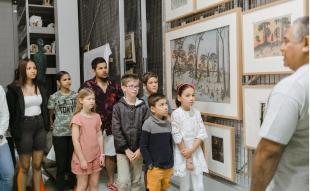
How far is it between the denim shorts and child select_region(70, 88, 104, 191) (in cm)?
34

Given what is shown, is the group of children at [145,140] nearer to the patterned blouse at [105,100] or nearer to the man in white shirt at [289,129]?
the patterned blouse at [105,100]

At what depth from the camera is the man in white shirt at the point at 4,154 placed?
3105mm

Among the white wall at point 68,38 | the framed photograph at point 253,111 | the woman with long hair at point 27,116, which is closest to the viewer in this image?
the framed photograph at point 253,111

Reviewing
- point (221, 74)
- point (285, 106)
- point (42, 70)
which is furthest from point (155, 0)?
point (285, 106)

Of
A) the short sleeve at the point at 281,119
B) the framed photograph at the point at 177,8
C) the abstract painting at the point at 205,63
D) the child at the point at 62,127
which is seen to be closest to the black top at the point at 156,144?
the abstract painting at the point at 205,63

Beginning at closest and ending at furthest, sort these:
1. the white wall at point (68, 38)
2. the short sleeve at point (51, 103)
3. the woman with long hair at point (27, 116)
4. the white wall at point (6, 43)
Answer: the woman with long hair at point (27, 116) < the short sleeve at point (51, 103) < the white wall at point (68, 38) < the white wall at point (6, 43)

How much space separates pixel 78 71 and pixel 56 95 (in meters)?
2.48

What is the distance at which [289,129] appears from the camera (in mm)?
1344

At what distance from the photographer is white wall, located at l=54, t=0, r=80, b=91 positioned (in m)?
6.28

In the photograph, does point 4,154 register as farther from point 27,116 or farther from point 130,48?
point 130,48

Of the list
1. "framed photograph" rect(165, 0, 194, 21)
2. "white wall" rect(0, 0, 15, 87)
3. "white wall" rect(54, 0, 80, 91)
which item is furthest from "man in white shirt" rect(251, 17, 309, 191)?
"white wall" rect(0, 0, 15, 87)

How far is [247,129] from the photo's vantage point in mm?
2977

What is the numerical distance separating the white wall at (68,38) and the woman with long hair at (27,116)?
2.76m

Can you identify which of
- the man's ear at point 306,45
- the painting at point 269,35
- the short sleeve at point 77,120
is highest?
the painting at point 269,35
